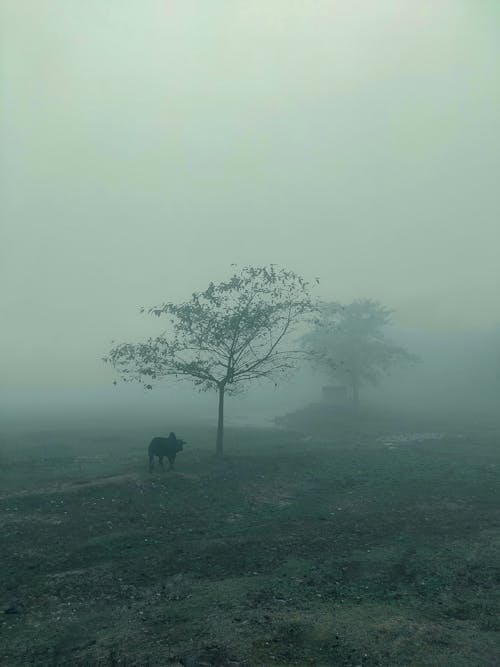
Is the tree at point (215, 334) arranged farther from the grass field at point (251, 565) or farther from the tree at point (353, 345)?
the tree at point (353, 345)

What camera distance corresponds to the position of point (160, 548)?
48.9 ft

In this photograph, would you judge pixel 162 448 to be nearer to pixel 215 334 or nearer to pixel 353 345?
pixel 215 334

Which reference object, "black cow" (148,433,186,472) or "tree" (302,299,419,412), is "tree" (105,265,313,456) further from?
"tree" (302,299,419,412)

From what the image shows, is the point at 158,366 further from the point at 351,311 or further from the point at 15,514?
the point at 351,311

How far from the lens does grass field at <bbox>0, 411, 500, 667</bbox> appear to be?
9.20 metres

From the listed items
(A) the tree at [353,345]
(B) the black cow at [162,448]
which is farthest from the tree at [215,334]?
(A) the tree at [353,345]

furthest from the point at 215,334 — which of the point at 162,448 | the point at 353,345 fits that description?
the point at 353,345

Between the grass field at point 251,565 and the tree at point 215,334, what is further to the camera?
the tree at point 215,334

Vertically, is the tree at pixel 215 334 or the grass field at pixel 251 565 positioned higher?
the tree at pixel 215 334

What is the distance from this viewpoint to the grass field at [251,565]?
920 cm

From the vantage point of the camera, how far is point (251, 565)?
13.4 meters

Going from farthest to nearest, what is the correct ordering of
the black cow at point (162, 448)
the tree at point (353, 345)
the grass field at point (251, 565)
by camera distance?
the tree at point (353, 345) → the black cow at point (162, 448) → the grass field at point (251, 565)

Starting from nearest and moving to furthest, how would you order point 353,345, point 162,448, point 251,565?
point 251,565 → point 162,448 → point 353,345

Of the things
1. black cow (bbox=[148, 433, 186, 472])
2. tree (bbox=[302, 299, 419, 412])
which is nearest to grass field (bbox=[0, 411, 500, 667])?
black cow (bbox=[148, 433, 186, 472])
